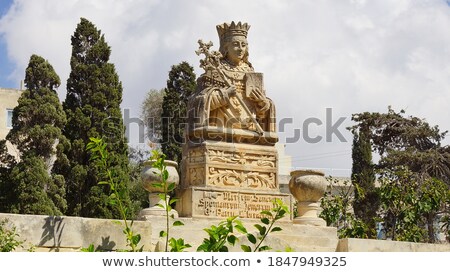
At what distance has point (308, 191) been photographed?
1139 cm

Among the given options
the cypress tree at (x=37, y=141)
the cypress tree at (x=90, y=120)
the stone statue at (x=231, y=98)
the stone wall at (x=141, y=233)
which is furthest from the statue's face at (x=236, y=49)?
the cypress tree at (x=37, y=141)

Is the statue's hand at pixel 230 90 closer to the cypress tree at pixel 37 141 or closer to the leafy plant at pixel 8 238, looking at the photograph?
the leafy plant at pixel 8 238

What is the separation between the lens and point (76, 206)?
22.2 meters

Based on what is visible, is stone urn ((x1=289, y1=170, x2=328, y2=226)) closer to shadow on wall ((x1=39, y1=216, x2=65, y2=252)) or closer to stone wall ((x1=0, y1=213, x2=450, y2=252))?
stone wall ((x1=0, y1=213, x2=450, y2=252))

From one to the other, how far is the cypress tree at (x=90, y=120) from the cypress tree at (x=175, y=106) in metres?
1.61

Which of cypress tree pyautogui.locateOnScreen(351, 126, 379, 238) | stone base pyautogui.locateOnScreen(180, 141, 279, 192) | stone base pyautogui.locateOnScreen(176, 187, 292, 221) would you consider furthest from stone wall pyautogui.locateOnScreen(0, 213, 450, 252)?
cypress tree pyautogui.locateOnScreen(351, 126, 379, 238)

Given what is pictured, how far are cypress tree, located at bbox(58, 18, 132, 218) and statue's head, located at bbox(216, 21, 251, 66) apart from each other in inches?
363

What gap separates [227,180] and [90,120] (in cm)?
1216

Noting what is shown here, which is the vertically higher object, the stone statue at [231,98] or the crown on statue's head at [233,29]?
the crown on statue's head at [233,29]

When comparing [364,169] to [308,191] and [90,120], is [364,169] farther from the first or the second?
[308,191]

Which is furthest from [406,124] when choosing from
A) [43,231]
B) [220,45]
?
[43,231]

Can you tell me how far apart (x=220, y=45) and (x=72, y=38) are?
41.0 ft

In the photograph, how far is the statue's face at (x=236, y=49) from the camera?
40.8 ft

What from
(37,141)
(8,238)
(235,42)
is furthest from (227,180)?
(37,141)
